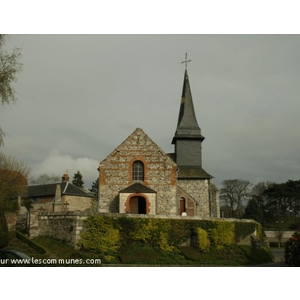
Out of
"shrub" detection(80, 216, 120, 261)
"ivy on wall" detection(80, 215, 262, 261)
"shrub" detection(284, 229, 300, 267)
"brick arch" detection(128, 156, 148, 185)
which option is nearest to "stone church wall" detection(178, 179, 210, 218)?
"brick arch" detection(128, 156, 148, 185)

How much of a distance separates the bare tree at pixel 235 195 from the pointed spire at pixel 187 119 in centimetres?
1590

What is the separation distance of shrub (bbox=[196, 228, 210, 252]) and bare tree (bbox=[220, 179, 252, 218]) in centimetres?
2693

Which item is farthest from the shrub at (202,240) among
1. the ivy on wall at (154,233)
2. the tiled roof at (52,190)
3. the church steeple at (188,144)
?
the tiled roof at (52,190)

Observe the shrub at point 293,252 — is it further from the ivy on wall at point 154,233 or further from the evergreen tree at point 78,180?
the evergreen tree at point 78,180

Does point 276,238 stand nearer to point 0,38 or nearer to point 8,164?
point 8,164

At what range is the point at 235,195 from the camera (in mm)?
47469

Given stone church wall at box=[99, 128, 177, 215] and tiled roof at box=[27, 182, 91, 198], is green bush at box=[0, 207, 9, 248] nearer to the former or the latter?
stone church wall at box=[99, 128, 177, 215]

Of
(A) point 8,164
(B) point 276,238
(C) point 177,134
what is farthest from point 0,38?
(B) point 276,238

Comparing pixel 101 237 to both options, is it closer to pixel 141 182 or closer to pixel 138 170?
pixel 141 182

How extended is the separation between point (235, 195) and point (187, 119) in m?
17.8

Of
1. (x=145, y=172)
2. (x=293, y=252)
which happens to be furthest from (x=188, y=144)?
(x=293, y=252)

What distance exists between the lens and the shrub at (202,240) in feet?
65.7

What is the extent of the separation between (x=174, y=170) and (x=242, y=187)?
23.1m

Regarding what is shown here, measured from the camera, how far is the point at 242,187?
46.6 metres
